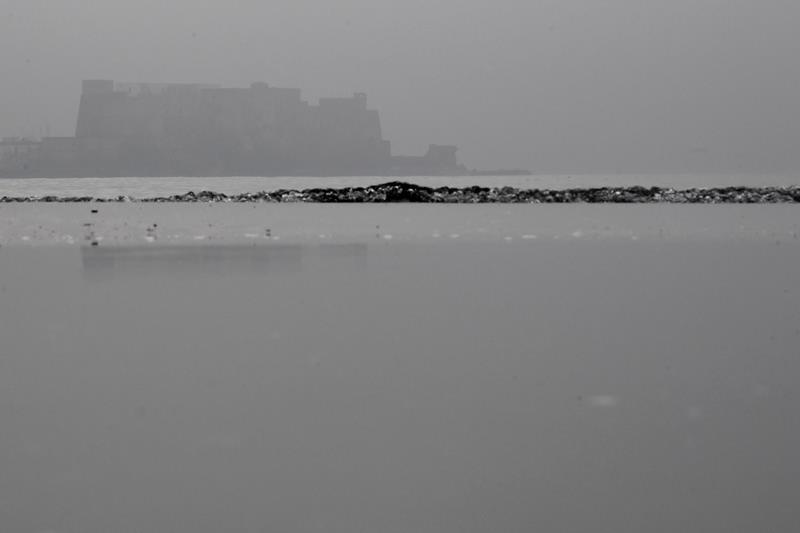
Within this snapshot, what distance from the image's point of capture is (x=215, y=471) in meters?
4.12

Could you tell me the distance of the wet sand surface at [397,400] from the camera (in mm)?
3775

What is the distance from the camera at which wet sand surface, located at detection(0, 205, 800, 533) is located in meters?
3.78

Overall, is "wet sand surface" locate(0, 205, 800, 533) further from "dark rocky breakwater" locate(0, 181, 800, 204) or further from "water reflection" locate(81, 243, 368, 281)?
"dark rocky breakwater" locate(0, 181, 800, 204)

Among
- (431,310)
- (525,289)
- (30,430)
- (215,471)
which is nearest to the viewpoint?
(215,471)

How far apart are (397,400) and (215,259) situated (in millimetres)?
8887

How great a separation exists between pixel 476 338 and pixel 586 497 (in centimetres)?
371

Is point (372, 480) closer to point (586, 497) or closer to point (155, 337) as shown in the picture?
point (586, 497)

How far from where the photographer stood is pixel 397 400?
213 inches

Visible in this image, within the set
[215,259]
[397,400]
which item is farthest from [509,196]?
[397,400]

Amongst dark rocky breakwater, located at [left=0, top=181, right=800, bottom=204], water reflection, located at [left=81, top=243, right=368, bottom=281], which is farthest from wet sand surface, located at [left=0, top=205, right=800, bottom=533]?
dark rocky breakwater, located at [left=0, top=181, right=800, bottom=204]

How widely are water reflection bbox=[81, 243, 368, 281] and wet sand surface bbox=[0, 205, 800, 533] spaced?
0.57ft

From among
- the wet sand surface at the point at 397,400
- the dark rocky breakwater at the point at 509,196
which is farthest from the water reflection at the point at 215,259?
the dark rocky breakwater at the point at 509,196

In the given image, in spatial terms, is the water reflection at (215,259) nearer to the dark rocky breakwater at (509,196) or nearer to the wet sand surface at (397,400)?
the wet sand surface at (397,400)

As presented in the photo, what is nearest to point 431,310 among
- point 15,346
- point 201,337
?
point 201,337
